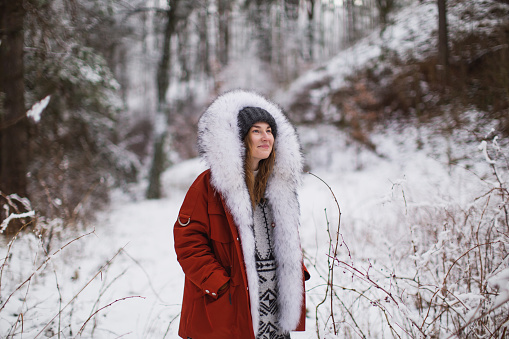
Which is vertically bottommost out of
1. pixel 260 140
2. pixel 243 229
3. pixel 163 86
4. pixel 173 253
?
pixel 173 253

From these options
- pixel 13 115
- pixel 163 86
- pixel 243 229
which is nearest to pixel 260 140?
pixel 243 229

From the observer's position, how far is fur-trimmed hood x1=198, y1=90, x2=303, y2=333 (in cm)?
148

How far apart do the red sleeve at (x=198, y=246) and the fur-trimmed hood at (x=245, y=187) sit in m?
0.13

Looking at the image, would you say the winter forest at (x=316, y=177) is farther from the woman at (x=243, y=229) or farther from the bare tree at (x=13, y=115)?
the woman at (x=243, y=229)

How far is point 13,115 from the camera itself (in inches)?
187

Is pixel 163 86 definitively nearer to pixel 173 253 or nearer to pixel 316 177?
pixel 173 253

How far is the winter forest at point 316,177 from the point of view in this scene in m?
2.14

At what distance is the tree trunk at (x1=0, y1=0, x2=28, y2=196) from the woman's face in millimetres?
4744

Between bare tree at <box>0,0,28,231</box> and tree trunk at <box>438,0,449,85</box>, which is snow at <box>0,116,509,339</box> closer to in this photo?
bare tree at <box>0,0,28,231</box>

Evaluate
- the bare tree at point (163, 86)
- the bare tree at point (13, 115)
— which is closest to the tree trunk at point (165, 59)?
the bare tree at point (163, 86)

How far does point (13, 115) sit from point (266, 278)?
5418mm

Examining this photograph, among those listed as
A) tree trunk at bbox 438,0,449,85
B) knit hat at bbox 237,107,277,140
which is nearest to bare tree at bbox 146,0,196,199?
tree trunk at bbox 438,0,449,85

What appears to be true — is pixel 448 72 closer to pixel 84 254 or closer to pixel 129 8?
pixel 84 254

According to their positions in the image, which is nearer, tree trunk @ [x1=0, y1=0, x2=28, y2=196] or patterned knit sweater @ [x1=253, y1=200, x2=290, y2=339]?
patterned knit sweater @ [x1=253, y1=200, x2=290, y2=339]
